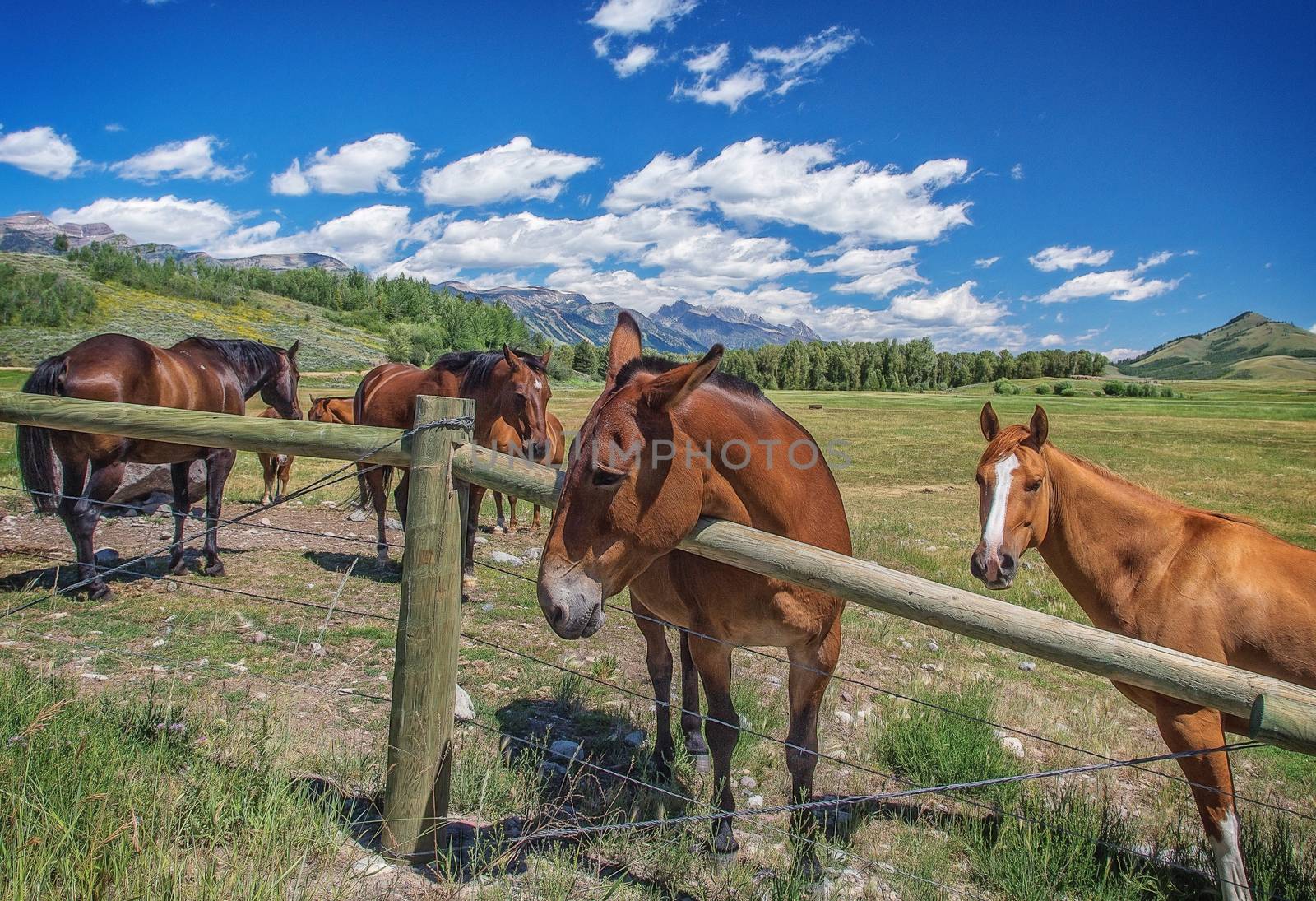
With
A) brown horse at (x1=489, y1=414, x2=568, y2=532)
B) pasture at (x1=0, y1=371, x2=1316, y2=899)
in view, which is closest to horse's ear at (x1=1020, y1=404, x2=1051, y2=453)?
pasture at (x1=0, y1=371, x2=1316, y2=899)

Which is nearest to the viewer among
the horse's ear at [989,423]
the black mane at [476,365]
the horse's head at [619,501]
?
the horse's head at [619,501]

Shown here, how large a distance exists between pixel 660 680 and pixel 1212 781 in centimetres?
275

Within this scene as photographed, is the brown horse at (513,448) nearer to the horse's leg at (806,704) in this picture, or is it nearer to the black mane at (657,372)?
the black mane at (657,372)

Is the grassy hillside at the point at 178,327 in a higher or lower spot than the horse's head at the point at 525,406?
higher

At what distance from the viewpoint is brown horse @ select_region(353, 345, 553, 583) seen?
7.88 metres

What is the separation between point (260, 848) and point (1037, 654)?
266cm

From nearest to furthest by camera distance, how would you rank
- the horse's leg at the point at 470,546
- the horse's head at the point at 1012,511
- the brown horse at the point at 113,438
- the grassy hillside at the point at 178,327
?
the horse's head at the point at 1012,511
the brown horse at the point at 113,438
the horse's leg at the point at 470,546
the grassy hillside at the point at 178,327

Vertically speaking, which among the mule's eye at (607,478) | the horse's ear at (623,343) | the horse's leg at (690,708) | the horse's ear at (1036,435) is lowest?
the horse's leg at (690,708)

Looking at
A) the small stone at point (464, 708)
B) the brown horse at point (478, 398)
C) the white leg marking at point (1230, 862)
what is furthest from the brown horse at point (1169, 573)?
the brown horse at point (478, 398)

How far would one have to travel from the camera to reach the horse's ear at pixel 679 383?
2.56m

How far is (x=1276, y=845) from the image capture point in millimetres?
3188

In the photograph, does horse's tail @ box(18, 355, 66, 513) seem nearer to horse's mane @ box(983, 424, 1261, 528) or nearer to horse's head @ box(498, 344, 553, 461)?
horse's head @ box(498, 344, 553, 461)

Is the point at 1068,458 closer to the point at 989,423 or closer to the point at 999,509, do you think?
the point at 999,509

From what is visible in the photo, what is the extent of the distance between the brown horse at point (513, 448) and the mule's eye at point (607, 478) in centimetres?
548
